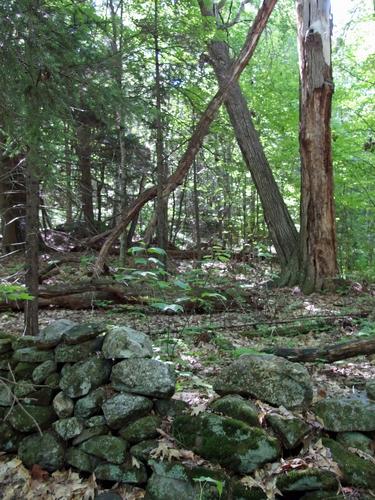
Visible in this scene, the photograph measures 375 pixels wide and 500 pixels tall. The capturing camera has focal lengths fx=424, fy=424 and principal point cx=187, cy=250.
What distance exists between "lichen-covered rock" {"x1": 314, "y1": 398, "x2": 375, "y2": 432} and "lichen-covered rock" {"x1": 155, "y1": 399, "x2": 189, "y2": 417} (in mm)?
962

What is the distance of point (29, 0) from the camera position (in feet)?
13.2

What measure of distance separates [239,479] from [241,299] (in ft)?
14.1

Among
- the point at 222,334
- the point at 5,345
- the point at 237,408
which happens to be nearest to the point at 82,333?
the point at 5,345

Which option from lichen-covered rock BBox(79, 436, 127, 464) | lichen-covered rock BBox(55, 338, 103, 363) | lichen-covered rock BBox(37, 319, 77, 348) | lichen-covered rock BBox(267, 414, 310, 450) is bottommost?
lichen-covered rock BBox(79, 436, 127, 464)

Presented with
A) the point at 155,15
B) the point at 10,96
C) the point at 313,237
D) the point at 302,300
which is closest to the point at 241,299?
the point at 302,300

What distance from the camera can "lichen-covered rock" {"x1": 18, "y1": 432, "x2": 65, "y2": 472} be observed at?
325 cm

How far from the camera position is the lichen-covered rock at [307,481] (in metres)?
2.51

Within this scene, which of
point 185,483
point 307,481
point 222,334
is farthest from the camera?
point 222,334

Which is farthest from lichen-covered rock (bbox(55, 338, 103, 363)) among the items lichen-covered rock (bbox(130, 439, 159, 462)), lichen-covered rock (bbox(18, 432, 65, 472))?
lichen-covered rock (bbox(130, 439, 159, 462))

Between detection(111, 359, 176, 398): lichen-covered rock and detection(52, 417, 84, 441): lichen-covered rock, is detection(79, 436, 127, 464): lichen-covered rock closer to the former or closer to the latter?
detection(52, 417, 84, 441): lichen-covered rock

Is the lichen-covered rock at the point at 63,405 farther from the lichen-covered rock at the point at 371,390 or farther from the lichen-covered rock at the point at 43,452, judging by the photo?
the lichen-covered rock at the point at 371,390

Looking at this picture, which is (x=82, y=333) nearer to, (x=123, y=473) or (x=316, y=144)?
(x=123, y=473)

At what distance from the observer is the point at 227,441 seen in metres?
2.78

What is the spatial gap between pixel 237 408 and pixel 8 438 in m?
1.95
